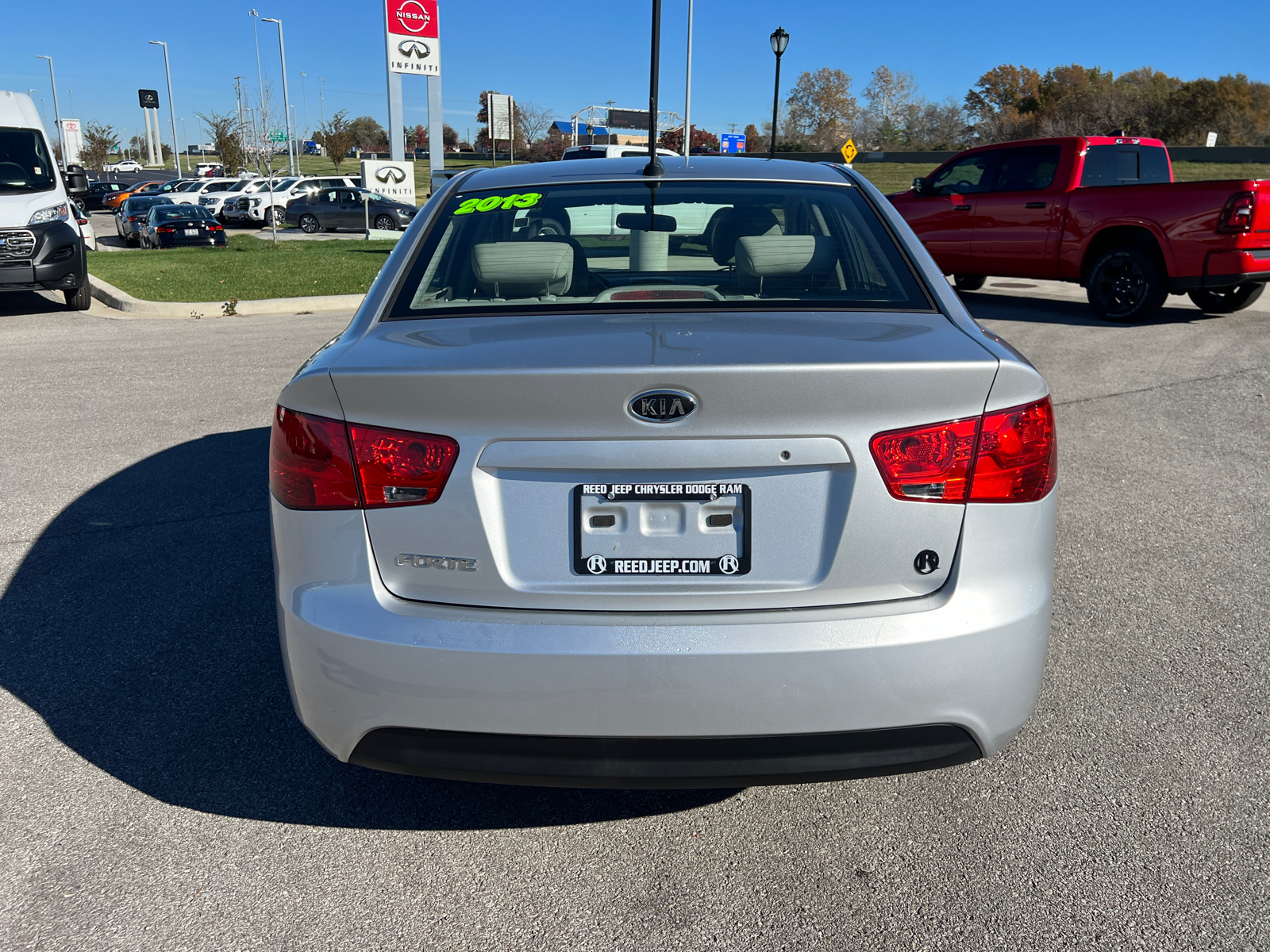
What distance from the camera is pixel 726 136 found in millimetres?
40500

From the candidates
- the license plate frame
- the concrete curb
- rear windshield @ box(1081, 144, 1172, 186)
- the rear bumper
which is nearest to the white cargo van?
the concrete curb

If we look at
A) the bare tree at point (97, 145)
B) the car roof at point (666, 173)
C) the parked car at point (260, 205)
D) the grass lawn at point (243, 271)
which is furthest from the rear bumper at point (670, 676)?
the bare tree at point (97, 145)

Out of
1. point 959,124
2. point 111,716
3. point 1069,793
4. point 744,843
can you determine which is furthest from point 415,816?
point 959,124

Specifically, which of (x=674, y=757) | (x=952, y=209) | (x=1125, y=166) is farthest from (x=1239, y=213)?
(x=674, y=757)

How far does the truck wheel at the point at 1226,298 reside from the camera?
12266 mm

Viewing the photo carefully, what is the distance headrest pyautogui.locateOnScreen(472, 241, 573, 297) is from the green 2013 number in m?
0.37

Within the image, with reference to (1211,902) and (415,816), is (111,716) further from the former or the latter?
(1211,902)

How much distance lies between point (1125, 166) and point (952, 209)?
2.05 meters

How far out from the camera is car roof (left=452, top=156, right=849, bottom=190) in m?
3.43

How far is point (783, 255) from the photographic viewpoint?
298cm

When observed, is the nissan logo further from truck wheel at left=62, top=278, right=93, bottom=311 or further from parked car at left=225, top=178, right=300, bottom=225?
truck wheel at left=62, top=278, right=93, bottom=311

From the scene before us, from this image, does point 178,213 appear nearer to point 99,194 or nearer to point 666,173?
point 666,173

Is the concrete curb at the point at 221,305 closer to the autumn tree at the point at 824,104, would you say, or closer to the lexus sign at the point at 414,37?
the lexus sign at the point at 414,37

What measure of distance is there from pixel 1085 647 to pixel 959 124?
107m
